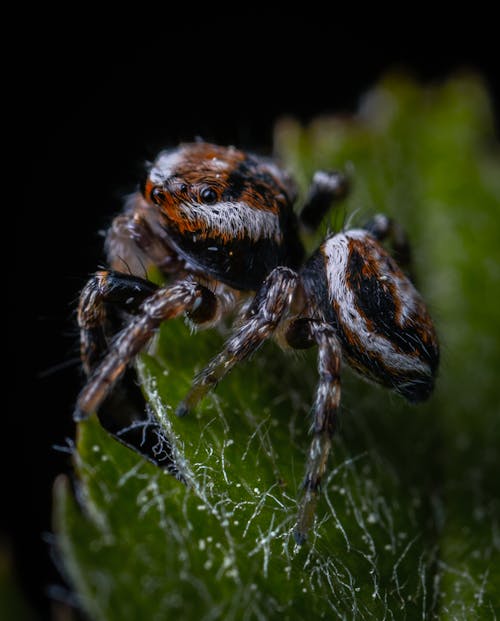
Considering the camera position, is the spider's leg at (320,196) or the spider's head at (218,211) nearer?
the spider's head at (218,211)

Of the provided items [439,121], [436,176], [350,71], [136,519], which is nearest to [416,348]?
[136,519]

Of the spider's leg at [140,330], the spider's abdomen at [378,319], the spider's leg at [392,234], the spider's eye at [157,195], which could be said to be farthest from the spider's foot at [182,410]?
the spider's leg at [392,234]

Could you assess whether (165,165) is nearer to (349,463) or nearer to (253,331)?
(253,331)

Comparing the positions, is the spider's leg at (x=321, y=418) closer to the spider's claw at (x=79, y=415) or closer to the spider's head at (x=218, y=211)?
the spider's head at (x=218, y=211)

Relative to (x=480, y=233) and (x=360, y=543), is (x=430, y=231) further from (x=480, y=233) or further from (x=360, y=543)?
(x=360, y=543)

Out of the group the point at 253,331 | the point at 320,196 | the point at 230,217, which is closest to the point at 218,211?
the point at 230,217

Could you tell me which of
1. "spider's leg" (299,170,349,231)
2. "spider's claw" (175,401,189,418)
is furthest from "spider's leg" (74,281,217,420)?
"spider's leg" (299,170,349,231)
